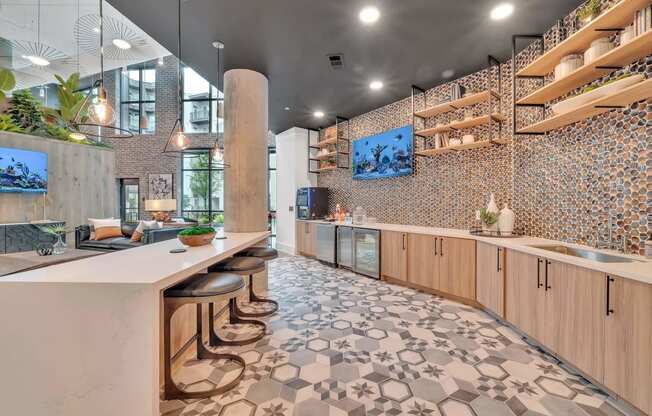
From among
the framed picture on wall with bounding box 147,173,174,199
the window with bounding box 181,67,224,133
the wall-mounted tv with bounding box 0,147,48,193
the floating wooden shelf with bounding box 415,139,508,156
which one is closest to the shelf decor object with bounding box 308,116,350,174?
the floating wooden shelf with bounding box 415,139,508,156

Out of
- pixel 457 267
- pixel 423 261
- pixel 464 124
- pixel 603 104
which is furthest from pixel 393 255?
pixel 603 104

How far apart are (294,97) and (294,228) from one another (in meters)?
3.16

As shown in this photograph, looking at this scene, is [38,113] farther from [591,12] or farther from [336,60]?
[591,12]

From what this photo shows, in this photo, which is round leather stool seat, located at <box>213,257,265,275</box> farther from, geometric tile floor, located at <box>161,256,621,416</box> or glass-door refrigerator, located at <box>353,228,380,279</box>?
glass-door refrigerator, located at <box>353,228,380,279</box>

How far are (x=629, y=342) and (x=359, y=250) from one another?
349cm

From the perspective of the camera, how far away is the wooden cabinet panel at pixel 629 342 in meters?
1.51

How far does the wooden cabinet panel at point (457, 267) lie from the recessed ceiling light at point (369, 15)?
8.60 feet

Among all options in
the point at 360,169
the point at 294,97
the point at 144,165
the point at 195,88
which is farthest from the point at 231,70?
the point at 144,165

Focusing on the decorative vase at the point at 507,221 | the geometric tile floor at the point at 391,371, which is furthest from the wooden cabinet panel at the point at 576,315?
the decorative vase at the point at 507,221

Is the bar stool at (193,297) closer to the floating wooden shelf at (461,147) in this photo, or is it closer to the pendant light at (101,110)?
the pendant light at (101,110)

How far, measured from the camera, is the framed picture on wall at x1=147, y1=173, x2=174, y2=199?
9453mm

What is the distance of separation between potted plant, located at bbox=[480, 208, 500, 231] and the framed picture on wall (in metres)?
9.46

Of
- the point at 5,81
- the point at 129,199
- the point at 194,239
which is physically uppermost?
the point at 5,81

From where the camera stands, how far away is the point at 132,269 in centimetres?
157
